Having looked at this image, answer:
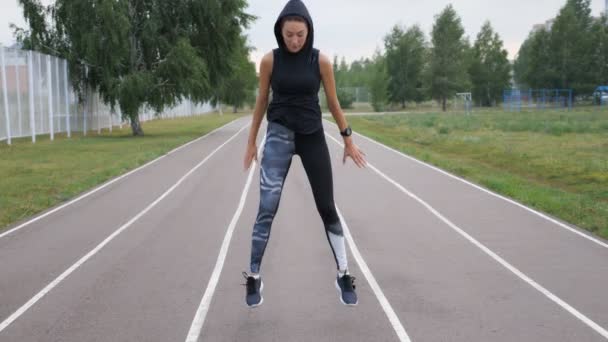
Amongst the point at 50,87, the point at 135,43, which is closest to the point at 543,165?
the point at 50,87

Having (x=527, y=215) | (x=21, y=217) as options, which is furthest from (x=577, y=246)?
(x=21, y=217)

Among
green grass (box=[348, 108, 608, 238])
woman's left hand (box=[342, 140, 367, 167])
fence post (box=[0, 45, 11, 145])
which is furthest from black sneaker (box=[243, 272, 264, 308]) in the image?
fence post (box=[0, 45, 11, 145])

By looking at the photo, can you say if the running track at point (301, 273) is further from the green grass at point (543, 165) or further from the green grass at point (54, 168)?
the green grass at point (54, 168)

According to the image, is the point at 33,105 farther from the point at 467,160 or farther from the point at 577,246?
the point at 577,246

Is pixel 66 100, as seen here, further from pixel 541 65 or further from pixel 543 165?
pixel 541 65

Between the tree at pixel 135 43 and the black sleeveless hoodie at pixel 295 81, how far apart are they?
2564cm

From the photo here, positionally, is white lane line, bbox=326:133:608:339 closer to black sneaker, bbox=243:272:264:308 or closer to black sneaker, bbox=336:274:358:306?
black sneaker, bbox=336:274:358:306

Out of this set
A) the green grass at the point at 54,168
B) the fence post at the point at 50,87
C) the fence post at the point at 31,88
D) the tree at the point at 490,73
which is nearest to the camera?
the green grass at the point at 54,168

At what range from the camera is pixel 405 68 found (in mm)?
86438

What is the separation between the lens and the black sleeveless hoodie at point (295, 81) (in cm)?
431

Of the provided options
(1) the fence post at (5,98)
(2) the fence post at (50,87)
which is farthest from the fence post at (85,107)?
(1) the fence post at (5,98)

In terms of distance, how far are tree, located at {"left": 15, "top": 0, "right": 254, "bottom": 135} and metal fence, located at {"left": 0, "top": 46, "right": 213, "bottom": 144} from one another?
1126mm

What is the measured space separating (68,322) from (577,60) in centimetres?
7975

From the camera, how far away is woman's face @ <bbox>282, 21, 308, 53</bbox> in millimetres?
4219
